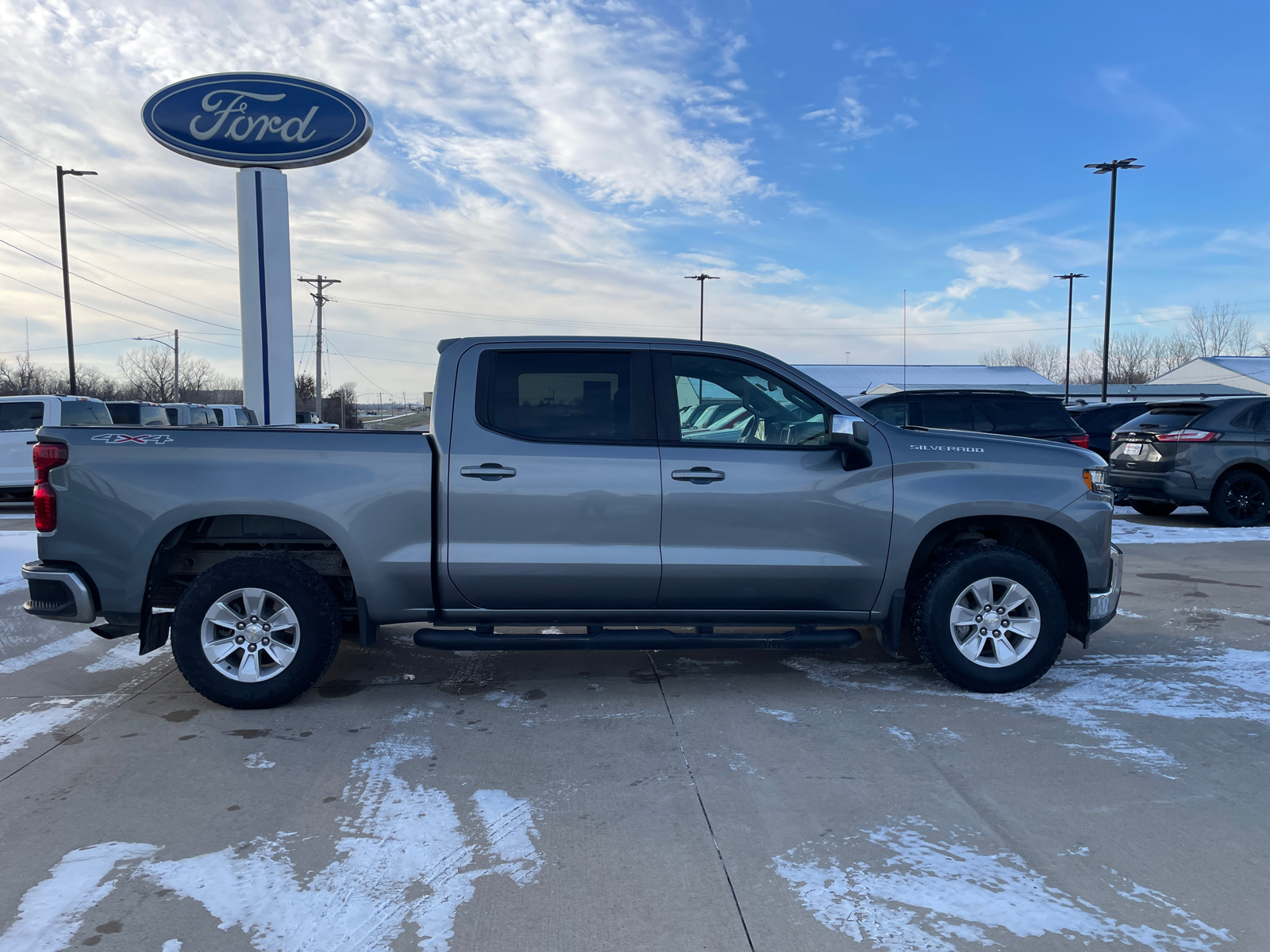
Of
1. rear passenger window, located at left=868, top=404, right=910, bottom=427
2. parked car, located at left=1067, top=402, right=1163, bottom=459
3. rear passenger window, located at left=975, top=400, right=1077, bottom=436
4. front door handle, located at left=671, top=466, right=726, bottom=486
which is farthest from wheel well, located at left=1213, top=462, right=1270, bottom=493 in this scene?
front door handle, located at left=671, top=466, right=726, bottom=486

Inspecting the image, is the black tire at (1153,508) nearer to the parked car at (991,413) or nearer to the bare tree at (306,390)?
the parked car at (991,413)

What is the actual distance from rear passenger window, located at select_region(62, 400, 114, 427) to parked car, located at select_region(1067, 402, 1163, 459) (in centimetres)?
1761

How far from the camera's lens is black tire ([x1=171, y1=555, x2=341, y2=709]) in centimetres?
441

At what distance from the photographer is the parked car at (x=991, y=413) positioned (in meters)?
11.1

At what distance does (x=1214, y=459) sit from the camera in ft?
36.9

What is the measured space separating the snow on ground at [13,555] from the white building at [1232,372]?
63.7 m

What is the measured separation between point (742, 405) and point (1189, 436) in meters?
9.27

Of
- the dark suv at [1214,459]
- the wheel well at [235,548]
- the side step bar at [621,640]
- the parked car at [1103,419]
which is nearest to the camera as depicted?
the side step bar at [621,640]

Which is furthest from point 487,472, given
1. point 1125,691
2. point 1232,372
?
point 1232,372

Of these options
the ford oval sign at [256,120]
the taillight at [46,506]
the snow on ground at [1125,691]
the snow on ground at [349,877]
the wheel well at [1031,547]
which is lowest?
the snow on ground at [349,877]

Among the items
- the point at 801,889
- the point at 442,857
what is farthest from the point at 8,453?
the point at 801,889

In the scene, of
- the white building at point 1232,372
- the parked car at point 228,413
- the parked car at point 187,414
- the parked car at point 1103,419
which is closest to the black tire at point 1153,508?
the parked car at point 1103,419

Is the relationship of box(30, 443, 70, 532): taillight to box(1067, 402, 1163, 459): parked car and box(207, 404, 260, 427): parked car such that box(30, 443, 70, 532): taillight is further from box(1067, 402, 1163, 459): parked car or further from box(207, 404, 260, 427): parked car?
box(207, 404, 260, 427): parked car

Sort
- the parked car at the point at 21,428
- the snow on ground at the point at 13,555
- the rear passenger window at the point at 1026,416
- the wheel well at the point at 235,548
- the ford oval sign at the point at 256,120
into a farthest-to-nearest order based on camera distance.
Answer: the ford oval sign at the point at 256,120
the parked car at the point at 21,428
the rear passenger window at the point at 1026,416
the snow on ground at the point at 13,555
the wheel well at the point at 235,548
